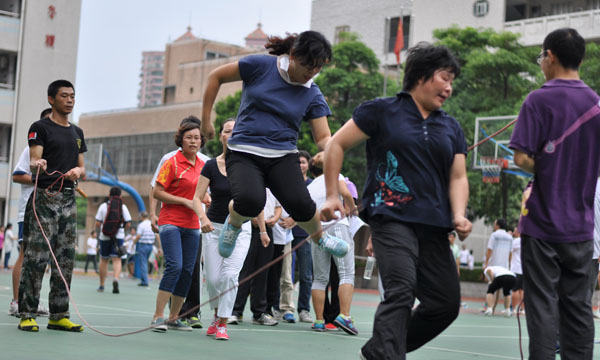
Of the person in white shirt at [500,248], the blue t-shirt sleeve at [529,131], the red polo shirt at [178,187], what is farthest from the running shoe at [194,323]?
the person in white shirt at [500,248]

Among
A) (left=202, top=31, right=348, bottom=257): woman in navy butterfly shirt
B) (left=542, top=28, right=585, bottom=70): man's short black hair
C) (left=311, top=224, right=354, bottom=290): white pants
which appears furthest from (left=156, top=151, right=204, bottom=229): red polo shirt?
(left=542, top=28, right=585, bottom=70): man's short black hair

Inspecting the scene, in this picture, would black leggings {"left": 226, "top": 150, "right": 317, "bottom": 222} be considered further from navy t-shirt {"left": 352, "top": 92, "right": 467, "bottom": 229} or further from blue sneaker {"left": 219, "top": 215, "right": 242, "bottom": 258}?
navy t-shirt {"left": 352, "top": 92, "right": 467, "bottom": 229}

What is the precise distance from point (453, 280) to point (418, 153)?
0.76 meters

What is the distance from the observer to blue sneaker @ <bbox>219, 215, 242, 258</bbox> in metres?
7.09

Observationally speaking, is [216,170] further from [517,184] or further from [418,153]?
A: [517,184]

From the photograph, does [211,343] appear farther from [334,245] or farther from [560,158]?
[560,158]

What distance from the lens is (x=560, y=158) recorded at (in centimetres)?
491

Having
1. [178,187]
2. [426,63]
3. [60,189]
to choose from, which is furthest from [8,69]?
[426,63]

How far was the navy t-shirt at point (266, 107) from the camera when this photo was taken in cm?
642

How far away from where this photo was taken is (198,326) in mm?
8922

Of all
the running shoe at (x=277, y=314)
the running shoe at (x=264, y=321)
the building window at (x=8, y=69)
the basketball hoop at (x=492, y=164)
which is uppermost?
the building window at (x=8, y=69)

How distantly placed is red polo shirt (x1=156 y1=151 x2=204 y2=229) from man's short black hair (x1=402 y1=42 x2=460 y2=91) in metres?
3.72

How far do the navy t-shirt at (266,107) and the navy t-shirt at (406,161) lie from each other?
1428 millimetres

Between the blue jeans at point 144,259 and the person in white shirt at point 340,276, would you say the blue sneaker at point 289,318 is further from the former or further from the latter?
the blue jeans at point 144,259
